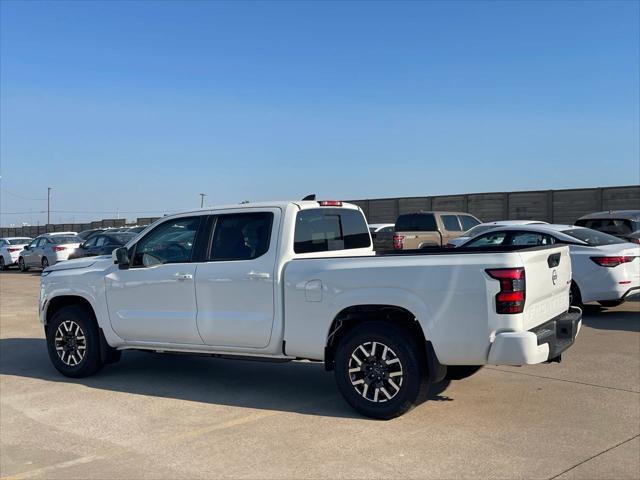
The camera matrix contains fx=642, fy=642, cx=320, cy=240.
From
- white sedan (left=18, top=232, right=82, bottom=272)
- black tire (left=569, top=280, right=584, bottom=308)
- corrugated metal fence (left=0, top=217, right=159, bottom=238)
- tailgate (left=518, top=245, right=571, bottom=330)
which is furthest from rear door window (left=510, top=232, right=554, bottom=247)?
corrugated metal fence (left=0, top=217, right=159, bottom=238)

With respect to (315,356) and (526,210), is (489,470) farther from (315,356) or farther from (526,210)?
(526,210)

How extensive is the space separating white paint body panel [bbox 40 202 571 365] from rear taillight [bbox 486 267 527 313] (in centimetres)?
5

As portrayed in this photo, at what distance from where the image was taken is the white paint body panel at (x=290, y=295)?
214 inches

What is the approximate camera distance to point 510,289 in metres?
5.27

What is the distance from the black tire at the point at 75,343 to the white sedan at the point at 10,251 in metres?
25.0

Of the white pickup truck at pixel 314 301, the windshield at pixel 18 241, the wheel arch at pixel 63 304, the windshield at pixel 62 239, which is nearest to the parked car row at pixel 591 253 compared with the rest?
the white pickup truck at pixel 314 301

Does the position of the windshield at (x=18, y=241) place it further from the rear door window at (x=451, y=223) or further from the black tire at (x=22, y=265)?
the rear door window at (x=451, y=223)

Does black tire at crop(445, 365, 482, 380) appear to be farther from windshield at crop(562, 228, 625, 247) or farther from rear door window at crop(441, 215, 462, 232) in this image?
rear door window at crop(441, 215, 462, 232)

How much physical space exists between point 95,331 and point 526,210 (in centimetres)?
2395

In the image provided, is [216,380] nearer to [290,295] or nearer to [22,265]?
[290,295]

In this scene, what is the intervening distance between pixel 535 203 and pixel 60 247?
2020 centimetres

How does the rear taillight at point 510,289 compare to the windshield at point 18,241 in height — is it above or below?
above

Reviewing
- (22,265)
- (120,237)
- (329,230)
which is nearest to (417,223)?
(120,237)

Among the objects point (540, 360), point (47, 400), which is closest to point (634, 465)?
point (540, 360)
